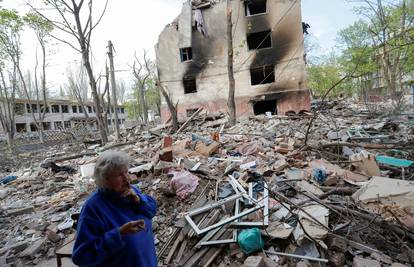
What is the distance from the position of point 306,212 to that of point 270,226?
0.51 metres

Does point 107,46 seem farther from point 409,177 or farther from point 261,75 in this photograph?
point 409,177

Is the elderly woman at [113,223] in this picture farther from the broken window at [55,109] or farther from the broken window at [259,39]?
the broken window at [55,109]

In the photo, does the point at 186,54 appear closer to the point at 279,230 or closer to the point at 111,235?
the point at 279,230

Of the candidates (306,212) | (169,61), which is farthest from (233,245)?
(169,61)

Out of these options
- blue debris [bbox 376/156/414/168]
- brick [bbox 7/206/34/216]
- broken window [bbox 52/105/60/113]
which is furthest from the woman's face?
broken window [bbox 52/105/60/113]

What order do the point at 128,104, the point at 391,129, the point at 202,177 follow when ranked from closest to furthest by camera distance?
1. the point at 202,177
2. the point at 391,129
3. the point at 128,104

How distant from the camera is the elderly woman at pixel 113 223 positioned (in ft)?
5.18

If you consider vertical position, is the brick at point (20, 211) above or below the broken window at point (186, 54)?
below

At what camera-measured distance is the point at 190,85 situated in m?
19.0

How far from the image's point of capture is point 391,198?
12.0 ft

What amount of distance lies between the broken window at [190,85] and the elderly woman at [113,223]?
16828 millimetres

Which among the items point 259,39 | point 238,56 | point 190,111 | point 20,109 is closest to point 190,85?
point 190,111

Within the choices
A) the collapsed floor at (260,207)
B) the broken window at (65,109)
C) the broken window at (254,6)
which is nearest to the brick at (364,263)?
the collapsed floor at (260,207)

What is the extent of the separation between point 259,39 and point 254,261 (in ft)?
58.6
